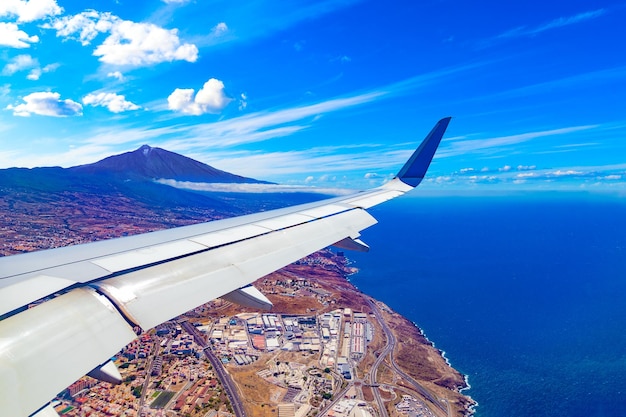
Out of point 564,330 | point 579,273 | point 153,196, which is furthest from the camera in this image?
point 153,196

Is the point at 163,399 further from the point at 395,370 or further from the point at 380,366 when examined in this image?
the point at 395,370

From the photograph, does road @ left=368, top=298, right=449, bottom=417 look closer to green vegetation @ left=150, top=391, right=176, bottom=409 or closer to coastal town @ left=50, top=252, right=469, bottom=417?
coastal town @ left=50, top=252, right=469, bottom=417

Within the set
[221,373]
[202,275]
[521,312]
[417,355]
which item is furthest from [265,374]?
[521,312]

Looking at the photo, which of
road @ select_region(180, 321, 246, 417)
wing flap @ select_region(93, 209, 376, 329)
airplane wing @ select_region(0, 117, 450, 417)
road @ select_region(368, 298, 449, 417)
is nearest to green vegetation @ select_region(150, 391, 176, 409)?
road @ select_region(180, 321, 246, 417)

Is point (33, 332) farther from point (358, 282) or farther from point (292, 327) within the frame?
point (358, 282)

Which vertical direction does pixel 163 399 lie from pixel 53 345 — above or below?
below

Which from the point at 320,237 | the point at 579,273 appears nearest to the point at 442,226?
the point at 579,273

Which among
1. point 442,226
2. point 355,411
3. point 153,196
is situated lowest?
point 442,226
